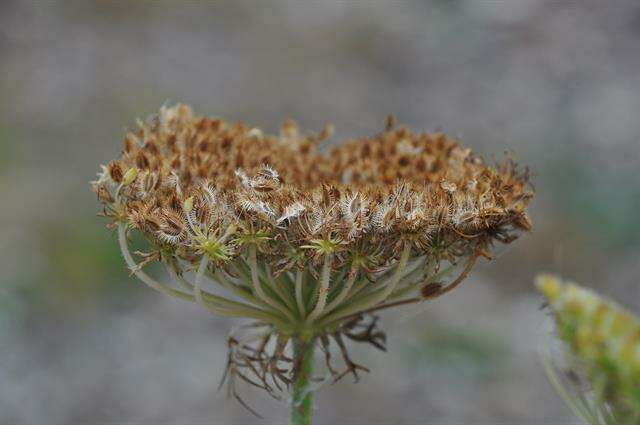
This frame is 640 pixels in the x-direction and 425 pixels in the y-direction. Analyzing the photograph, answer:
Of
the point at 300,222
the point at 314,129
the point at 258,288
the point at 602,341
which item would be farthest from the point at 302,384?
the point at 314,129

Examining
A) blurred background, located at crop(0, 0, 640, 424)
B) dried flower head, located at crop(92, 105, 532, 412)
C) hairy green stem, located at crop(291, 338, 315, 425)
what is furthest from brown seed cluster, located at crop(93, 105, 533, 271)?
blurred background, located at crop(0, 0, 640, 424)

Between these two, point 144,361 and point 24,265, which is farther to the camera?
point 24,265

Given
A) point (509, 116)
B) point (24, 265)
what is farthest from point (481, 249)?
point (509, 116)

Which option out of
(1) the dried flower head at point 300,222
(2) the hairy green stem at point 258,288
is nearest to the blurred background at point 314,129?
(1) the dried flower head at point 300,222

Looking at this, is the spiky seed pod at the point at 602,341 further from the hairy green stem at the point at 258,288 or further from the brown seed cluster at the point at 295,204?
the hairy green stem at the point at 258,288

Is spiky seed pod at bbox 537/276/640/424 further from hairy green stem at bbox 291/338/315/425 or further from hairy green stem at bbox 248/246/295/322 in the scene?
hairy green stem at bbox 291/338/315/425

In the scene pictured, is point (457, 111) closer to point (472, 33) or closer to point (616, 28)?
point (472, 33)
